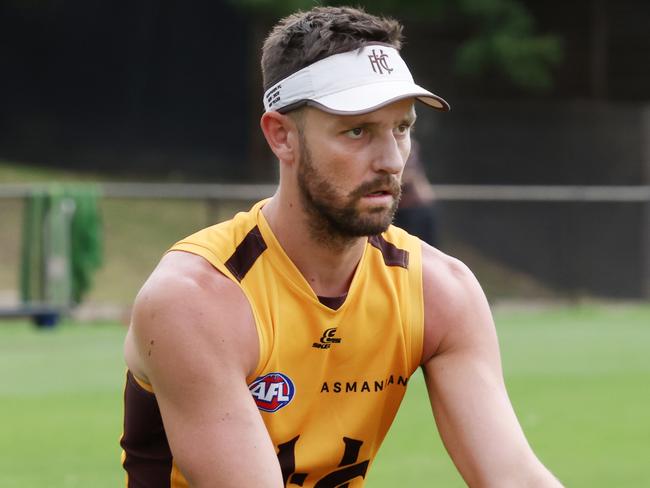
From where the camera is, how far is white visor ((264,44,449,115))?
→ 4137 millimetres

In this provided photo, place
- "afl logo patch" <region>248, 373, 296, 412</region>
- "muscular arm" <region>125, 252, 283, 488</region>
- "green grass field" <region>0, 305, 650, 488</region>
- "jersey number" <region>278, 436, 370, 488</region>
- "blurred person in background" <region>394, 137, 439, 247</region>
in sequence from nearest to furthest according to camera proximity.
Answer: "muscular arm" <region>125, 252, 283, 488</region>, "afl logo patch" <region>248, 373, 296, 412</region>, "jersey number" <region>278, 436, 370, 488</region>, "green grass field" <region>0, 305, 650, 488</region>, "blurred person in background" <region>394, 137, 439, 247</region>

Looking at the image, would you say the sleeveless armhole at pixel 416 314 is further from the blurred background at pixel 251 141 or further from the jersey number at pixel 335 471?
the blurred background at pixel 251 141

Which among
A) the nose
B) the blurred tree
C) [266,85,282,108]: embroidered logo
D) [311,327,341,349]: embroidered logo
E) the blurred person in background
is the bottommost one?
the blurred person in background

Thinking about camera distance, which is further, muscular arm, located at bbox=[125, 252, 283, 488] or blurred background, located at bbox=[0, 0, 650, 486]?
blurred background, located at bbox=[0, 0, 650, 486]

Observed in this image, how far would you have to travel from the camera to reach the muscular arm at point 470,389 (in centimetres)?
432

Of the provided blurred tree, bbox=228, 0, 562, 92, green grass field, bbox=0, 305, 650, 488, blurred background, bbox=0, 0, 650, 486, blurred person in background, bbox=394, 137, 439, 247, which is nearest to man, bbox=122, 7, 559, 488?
green grass field, bbox=0, 305, 650, 488

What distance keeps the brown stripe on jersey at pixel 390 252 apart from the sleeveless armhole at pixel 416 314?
29 millimetres

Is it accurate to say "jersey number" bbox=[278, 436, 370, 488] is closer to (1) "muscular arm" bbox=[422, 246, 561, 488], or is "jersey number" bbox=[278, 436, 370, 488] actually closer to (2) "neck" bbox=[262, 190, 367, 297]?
(1) "muscular arm" bbox=[422, 246, 561, 488]

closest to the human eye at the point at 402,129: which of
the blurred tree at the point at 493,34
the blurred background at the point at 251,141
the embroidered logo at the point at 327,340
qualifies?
the embroidered logo at the point at 327,340

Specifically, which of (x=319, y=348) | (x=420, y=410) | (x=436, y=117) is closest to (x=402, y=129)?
(x=319, y=348)

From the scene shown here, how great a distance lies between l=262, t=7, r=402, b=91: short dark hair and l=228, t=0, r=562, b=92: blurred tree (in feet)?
68.4

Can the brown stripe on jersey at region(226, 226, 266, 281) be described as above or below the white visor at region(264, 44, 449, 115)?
below

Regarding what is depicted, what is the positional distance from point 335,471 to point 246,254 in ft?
2.42

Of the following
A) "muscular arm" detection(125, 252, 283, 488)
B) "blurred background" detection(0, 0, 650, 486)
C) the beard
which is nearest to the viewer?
"muscular arm" detection(125, 252, 283, 488)
